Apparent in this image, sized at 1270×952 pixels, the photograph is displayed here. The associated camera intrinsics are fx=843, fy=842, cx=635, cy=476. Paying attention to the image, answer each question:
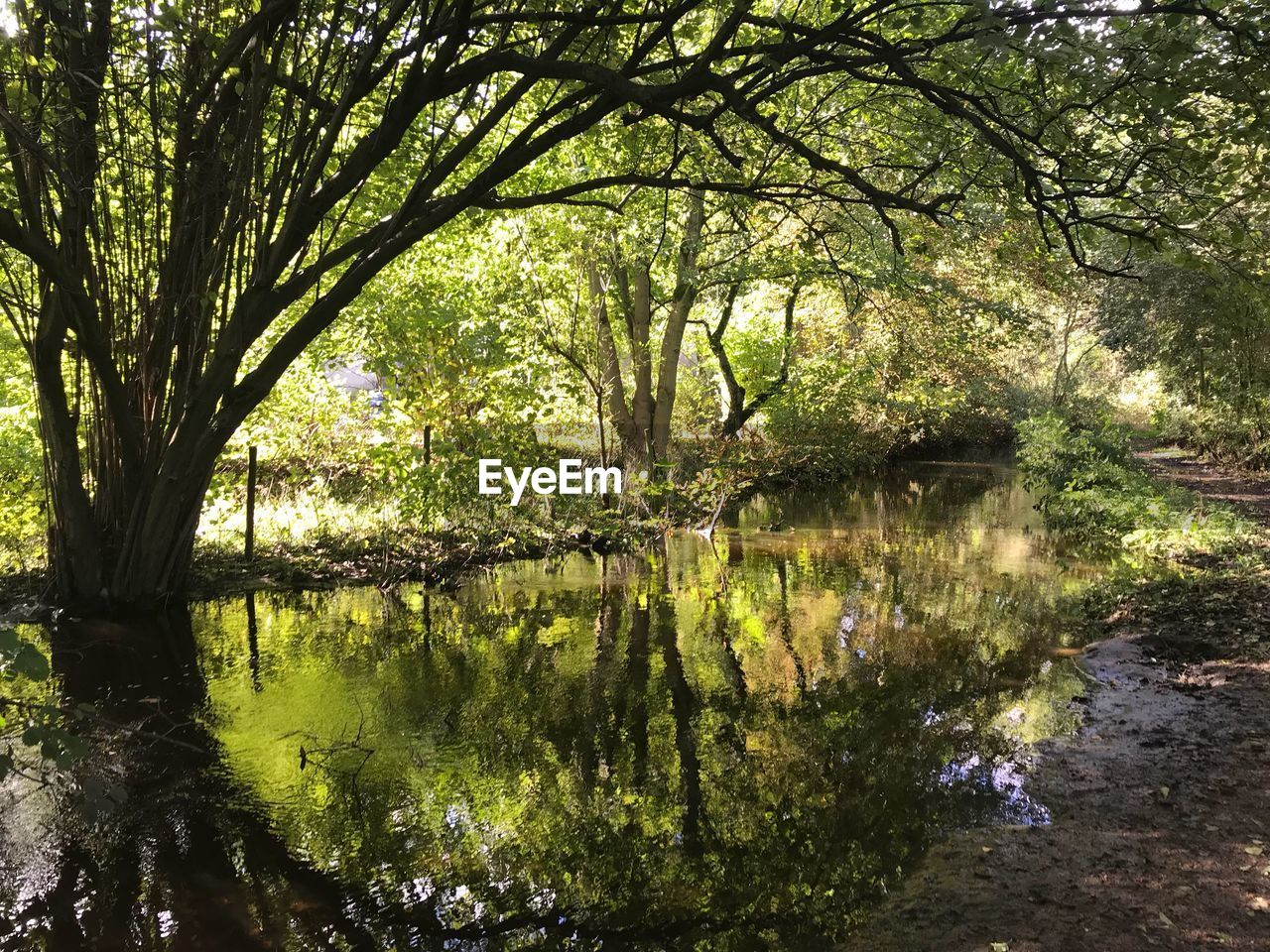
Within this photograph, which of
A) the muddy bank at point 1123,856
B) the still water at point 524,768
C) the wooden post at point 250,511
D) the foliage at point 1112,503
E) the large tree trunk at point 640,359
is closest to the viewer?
the muddy bank at point 1123,856

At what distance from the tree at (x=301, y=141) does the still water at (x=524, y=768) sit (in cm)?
199

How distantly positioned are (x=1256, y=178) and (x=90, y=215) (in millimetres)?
9025

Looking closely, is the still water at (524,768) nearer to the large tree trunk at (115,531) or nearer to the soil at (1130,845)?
the soil at (1130,845)

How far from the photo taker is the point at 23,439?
10.7 meters

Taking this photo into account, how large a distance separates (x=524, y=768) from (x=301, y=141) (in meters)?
5.20

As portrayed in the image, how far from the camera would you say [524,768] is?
521cm

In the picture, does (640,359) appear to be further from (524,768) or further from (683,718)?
(524,768)

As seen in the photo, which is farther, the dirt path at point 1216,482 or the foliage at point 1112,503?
Answer: the dirt path at point 1216,482

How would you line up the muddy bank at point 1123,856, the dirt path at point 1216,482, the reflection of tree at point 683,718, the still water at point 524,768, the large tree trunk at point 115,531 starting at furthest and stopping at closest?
the dirt path at point 1216,482 → the large tree trunk at point 115,531 → the reflection of tree at point 683,718 → the still water at point 524,768 → the muddy bank at point 1123,856

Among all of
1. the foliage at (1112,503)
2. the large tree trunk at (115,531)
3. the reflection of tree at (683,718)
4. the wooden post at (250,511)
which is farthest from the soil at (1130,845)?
the wooden post at (250,511)

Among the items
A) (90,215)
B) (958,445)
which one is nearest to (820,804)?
(90,215)

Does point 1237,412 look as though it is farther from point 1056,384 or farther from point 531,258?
point 531,258

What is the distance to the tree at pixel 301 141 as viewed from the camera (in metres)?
5.20

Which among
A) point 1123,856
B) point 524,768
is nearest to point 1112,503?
point 1123,856
